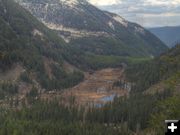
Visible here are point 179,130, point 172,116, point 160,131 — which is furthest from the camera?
point 160,131

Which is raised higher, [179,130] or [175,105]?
[179,130]

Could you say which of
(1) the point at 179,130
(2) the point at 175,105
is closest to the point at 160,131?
(2) the point at 175,105

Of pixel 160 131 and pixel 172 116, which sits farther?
pixel 160 131

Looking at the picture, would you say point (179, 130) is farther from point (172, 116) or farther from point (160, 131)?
point (160, 131)

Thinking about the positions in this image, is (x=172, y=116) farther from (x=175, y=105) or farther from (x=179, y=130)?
(x=179, y=130)

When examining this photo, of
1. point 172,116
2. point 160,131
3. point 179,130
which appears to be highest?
point 179,130

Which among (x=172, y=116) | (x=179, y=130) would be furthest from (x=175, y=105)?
(x=179, y=130)

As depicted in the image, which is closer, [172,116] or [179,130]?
[179,130]

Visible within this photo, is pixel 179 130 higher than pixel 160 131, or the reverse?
pixel 179 130

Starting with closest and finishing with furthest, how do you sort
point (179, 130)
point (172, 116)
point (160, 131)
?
point (179, 130), point (172, 116), point (160, 131)
